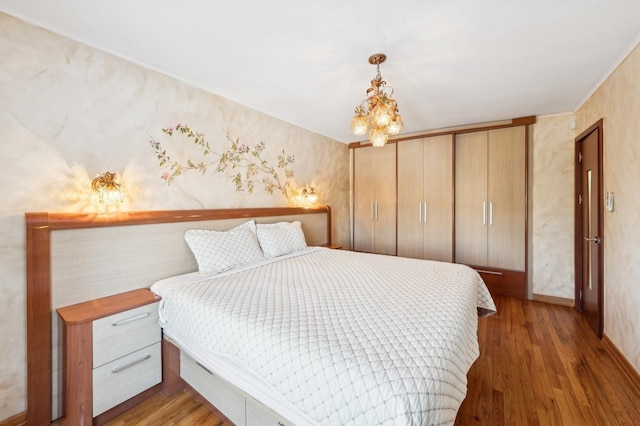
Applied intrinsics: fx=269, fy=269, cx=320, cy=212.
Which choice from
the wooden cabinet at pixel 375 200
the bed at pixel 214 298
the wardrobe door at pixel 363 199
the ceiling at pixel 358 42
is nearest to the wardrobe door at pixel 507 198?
the ceiling at pixel 358 42

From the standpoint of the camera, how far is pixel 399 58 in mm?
2010

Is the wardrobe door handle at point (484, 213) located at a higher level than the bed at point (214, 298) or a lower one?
higher

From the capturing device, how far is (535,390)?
1823 mm

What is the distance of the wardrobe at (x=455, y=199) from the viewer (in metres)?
3.49

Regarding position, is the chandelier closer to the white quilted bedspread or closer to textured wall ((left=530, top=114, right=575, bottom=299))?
the white quilted bedspread

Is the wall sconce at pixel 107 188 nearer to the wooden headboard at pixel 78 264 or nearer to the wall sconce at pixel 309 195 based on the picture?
the wooden headboard at pixel 78 264

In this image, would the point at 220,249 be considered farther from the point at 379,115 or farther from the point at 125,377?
the point at 379,115

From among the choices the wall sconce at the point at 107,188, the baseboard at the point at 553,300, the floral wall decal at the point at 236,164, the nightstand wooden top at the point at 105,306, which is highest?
the floral wall decal at the point at 236,164

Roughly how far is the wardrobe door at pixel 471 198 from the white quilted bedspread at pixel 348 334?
1842 mm

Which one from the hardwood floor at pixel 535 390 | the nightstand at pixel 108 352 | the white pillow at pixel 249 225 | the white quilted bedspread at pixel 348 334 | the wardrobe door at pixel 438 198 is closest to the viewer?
the white quilted bedspread at pixel 348 334

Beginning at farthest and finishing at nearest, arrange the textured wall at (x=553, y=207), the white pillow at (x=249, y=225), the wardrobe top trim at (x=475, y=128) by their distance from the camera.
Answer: the wardrobe top trim at (x=475, y=128), the textured wall at (x=553, y=207), the white pillow at (x=249, y=225)

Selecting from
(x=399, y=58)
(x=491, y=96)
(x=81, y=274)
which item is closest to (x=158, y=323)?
(x=81, y=274)

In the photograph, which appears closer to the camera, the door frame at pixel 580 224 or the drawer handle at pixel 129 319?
the drawer handle at pixel 129 319

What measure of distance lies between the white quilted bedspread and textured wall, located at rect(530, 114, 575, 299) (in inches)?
78.8
